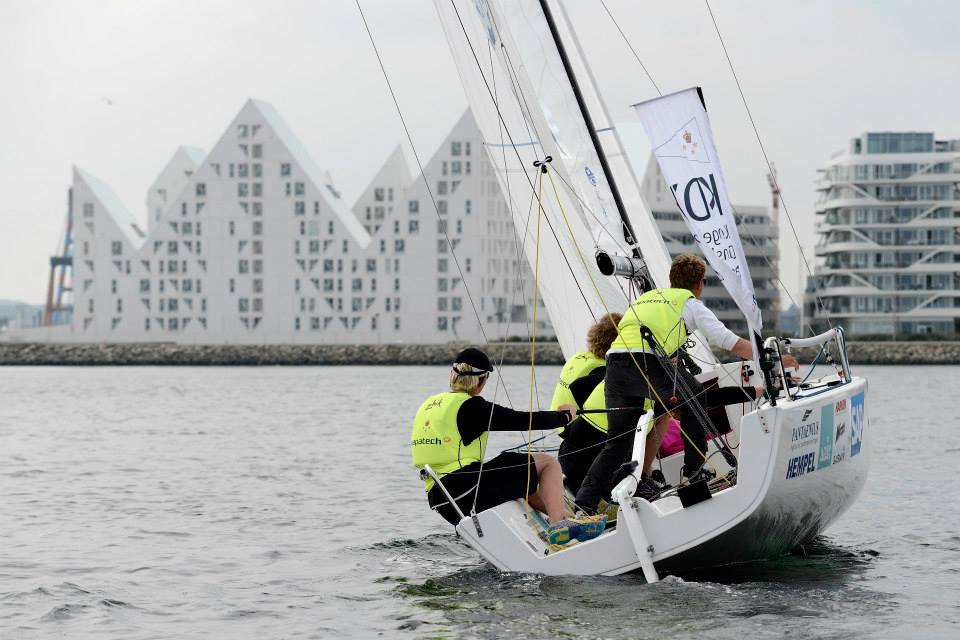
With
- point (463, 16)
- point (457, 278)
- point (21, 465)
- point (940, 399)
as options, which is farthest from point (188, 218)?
point (463, 16)

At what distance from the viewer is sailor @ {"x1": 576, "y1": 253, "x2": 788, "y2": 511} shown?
340 inches

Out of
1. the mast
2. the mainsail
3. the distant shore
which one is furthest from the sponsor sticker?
the distant shore

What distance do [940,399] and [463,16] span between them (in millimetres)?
32519

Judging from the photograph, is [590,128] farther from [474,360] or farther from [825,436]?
[825,436]

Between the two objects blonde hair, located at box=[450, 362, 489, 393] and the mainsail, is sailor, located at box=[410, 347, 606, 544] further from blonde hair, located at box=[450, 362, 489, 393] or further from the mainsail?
the mainsail

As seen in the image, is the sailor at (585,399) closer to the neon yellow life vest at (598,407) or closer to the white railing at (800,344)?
the neon yellow life vest at (598,407)

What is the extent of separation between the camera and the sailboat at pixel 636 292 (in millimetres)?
8227

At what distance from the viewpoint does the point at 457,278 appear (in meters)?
108

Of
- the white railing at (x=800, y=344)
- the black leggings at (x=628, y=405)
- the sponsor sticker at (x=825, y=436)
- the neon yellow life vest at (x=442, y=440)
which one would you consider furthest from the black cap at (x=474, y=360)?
the sponsor sticker at (x=825, y=436)

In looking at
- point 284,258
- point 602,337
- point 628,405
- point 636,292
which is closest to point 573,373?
point 602,337

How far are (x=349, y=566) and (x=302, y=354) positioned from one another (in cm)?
8788

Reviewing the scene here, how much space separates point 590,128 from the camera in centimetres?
1137

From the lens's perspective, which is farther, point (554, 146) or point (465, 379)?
point (554, 146)

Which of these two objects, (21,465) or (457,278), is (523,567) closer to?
(21,465)
